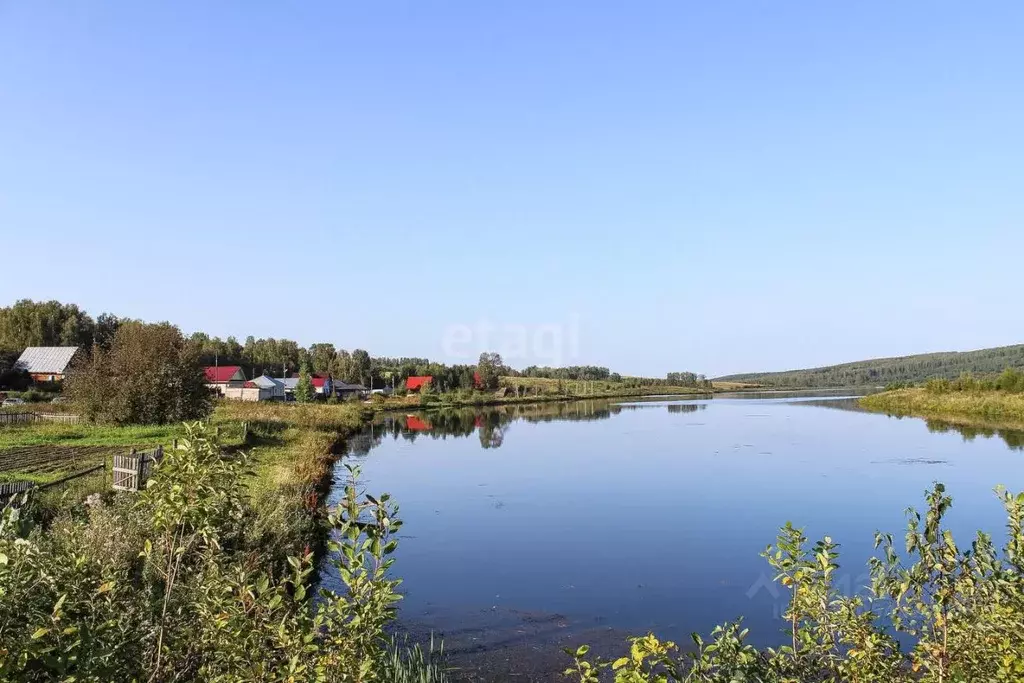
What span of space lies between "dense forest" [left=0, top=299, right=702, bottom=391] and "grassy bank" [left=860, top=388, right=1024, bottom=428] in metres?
56.9

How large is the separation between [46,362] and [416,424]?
3881cm

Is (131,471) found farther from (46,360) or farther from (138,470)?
(46,360)

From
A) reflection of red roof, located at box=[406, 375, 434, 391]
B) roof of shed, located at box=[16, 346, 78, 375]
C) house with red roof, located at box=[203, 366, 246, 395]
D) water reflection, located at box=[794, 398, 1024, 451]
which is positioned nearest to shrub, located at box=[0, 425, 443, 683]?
water reflection, located at box=[794, 398, 1024, 451]

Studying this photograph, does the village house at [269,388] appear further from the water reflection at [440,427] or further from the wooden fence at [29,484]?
the wooden fence at [29,484]

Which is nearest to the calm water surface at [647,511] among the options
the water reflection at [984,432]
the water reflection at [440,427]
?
the water reflection at [984,432]

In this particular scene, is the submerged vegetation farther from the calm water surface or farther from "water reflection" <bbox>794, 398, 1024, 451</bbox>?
"water reflection" <bbox>794, 398, 1024, 451</bbox>

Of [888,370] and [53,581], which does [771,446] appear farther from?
[888,370]

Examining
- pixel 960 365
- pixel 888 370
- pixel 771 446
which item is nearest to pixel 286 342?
pixel 771 446

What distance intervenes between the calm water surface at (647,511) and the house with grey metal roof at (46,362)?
41.3 metres

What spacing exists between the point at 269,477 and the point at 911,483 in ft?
69.1

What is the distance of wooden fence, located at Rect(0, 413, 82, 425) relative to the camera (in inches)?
1214

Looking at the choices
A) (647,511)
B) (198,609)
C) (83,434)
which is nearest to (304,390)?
(83,434)

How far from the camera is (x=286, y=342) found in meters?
123

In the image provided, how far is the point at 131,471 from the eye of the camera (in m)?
15.4
